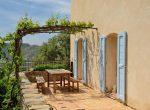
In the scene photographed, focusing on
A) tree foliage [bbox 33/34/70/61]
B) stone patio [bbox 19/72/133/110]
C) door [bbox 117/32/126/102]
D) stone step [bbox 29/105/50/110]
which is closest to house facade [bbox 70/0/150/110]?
door [bbox 117/32/126/102]

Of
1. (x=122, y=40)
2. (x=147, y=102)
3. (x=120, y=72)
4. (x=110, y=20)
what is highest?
(x=110, y=20)

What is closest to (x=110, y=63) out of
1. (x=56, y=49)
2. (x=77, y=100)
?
(x=77, y=100)

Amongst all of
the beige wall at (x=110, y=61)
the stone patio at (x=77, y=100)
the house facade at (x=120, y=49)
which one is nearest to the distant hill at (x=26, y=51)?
the stone patio at (x=77, y=100)

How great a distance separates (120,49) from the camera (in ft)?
31.4

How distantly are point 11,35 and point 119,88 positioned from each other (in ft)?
12.1

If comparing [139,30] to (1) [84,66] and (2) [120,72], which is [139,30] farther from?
(1) [84,66]

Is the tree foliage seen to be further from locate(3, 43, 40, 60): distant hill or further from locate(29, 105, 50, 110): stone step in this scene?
locate(29, 105, 50, 110): stone step

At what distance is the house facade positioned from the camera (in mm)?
8188

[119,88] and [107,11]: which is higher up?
[107,11]

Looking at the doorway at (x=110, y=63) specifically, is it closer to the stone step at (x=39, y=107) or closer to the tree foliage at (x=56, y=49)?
the stone step at (x=39, y=107)

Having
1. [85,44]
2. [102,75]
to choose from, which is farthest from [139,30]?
[85,44]

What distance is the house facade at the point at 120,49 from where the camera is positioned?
8.19 metres

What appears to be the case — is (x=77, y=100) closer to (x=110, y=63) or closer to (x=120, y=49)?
(x=110, y=63)

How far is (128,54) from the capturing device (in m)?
9.06
